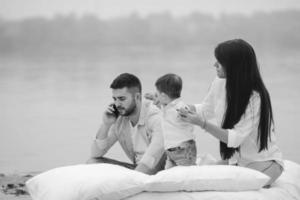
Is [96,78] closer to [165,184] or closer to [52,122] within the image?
[52,122]

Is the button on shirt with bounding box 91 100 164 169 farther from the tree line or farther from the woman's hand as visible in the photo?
the tree line

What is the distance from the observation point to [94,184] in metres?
2.92

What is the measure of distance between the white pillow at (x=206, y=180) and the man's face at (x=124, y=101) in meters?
0.55

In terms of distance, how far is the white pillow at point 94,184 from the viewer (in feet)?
9.55

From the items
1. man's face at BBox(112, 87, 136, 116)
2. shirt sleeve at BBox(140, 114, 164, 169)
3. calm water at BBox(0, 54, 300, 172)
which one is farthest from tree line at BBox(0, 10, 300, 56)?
shirt sleeve at BBox(140, 114, 164, 169)

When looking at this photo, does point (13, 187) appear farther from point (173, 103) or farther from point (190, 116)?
point (190, 116)

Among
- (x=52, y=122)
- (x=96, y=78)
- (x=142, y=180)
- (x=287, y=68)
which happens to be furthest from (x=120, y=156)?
(x=142, y=180)

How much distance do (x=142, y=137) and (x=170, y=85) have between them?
0.44 m

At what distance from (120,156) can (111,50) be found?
194 cm

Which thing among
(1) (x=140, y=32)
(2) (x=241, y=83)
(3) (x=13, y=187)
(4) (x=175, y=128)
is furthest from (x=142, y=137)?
(1) (x=140, y=32)

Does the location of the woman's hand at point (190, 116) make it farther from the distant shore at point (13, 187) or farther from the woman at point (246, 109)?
the distant shore at point (13, 187)

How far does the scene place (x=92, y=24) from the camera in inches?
313

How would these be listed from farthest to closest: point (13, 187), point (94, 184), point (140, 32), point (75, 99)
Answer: point (140, 32)
point (75, 99)
point (13, 187)
point (94, 184)

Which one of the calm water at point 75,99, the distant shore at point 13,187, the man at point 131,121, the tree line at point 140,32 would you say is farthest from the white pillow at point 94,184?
the tree line at point 140,32
